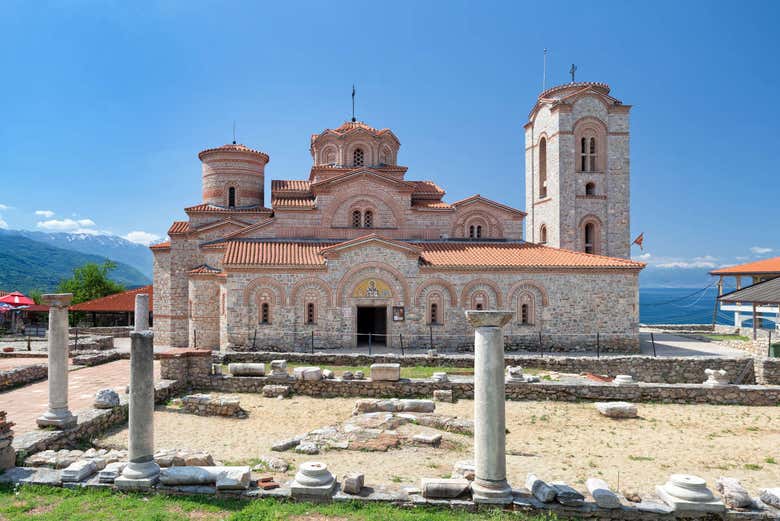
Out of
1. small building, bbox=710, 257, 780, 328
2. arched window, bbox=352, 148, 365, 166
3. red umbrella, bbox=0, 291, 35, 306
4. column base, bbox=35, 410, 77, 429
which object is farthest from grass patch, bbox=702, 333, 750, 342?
red umbrella, bbox=0, 291, 35, 306

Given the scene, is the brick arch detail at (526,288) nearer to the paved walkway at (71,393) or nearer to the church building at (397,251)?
the church building at (397,251)

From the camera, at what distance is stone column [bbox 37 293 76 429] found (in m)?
8.83

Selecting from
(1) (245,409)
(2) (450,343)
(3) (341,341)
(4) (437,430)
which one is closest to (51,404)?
(1) (245,409)

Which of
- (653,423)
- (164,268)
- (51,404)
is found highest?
(164,268)

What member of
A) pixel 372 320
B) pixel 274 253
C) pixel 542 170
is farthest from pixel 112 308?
pixel 542 170

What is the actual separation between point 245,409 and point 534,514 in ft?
26.0

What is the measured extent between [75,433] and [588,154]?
932 inches

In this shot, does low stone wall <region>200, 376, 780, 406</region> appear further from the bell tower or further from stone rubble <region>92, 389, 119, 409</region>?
the bell tower

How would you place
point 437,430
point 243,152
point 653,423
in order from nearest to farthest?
1. point 437,430
2. point 653,423
3. point 243,152

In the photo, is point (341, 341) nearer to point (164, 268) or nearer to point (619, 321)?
point (164, 268)

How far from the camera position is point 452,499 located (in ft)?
20.2

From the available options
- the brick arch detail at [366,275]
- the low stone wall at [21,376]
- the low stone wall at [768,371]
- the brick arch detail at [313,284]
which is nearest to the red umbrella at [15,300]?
the low stone wall at [21,376]

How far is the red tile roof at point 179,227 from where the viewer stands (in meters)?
22.3

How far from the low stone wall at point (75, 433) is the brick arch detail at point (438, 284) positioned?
11.6 m
